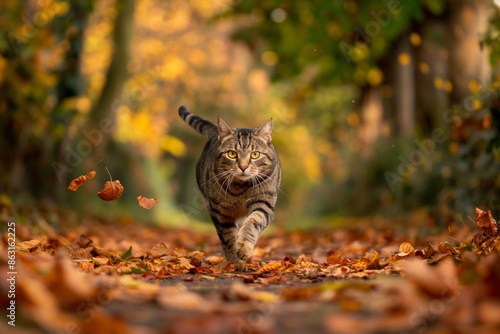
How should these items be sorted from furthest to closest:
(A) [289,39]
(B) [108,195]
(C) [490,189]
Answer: (A) [289,39]
(C) [490,189]
(B) [108,195]

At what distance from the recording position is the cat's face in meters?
5.14

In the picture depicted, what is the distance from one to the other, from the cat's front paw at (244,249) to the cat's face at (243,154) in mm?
737

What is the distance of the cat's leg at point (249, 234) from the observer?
464 centimetres

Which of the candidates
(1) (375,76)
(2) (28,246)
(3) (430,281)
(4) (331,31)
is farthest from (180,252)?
(1) (375,76)

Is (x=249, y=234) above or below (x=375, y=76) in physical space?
below

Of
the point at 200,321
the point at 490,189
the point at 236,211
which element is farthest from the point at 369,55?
the point at 200,321

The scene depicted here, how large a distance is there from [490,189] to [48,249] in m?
5.27

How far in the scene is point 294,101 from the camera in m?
18.3

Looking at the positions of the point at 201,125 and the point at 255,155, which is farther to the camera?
the point at 201,125

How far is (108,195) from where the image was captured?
4.32 meters

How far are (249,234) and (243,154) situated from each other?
2.80ft

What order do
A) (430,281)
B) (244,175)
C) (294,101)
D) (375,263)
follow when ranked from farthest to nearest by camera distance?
(294,101) < (244,175) < (375,263) < (430,281)

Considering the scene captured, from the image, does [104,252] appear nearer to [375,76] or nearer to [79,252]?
[79,252]

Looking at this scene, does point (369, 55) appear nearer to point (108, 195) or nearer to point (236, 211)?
point (236, 211)
